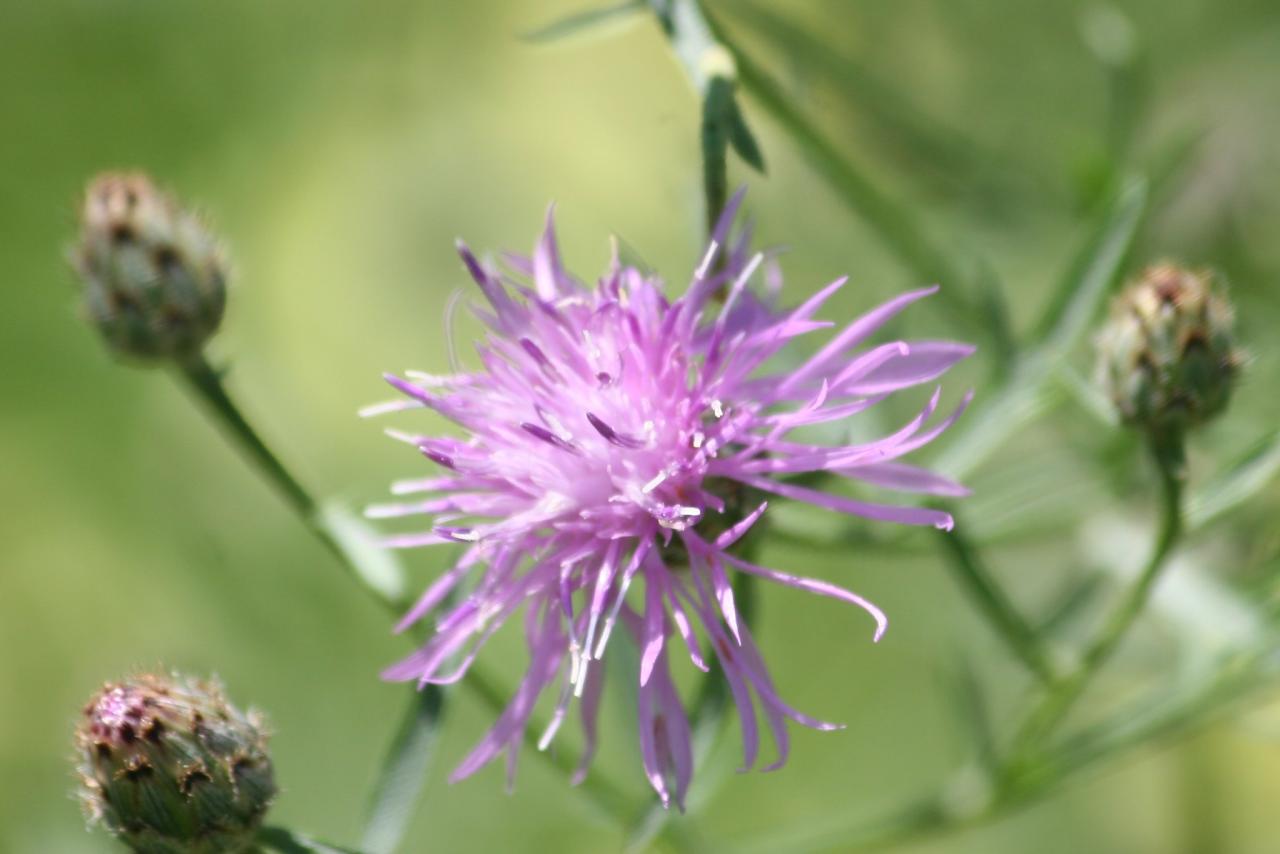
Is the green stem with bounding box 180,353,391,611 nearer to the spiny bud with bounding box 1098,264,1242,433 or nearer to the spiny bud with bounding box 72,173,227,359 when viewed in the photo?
the spiny bud with bounding box 72,173,227,359

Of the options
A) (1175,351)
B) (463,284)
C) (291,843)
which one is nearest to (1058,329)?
(1175,351)

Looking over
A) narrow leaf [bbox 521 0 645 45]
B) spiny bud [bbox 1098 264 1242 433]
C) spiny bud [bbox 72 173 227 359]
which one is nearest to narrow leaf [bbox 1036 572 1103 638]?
spiny bud [bbox 1098 264 1242 433]

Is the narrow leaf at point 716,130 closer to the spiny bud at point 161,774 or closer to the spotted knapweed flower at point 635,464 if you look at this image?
the spotted knapweed flower at point 635,464

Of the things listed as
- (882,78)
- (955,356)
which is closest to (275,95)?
(882,78)

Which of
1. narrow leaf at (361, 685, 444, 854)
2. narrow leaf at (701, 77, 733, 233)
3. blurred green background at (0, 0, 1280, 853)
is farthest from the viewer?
blurred green background at (0, 0, 1280, 853)

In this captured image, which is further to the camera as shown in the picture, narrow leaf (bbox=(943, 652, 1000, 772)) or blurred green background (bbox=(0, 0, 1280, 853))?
blurred green background (bbox=(0, 0, 1280, 853))

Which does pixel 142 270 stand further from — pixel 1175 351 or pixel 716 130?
pixel 1175 351

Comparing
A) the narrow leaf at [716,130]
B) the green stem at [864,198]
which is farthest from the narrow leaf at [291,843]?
the green stem at [864,198]

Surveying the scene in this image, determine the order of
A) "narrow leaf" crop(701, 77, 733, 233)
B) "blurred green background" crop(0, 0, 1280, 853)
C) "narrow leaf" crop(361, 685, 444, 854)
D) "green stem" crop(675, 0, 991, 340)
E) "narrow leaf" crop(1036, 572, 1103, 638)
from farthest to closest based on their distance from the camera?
"blurred green background" crop(0, 0, 1280, 853) < "narrow leaf" crop(1036, 572, 1103, 638) < "green stem" crop(675, 0, 991, 340) < "narrow leaf" crop(361, 685, 444, 854) < "narrow leaf" crop(701, 77, 733, 233)
